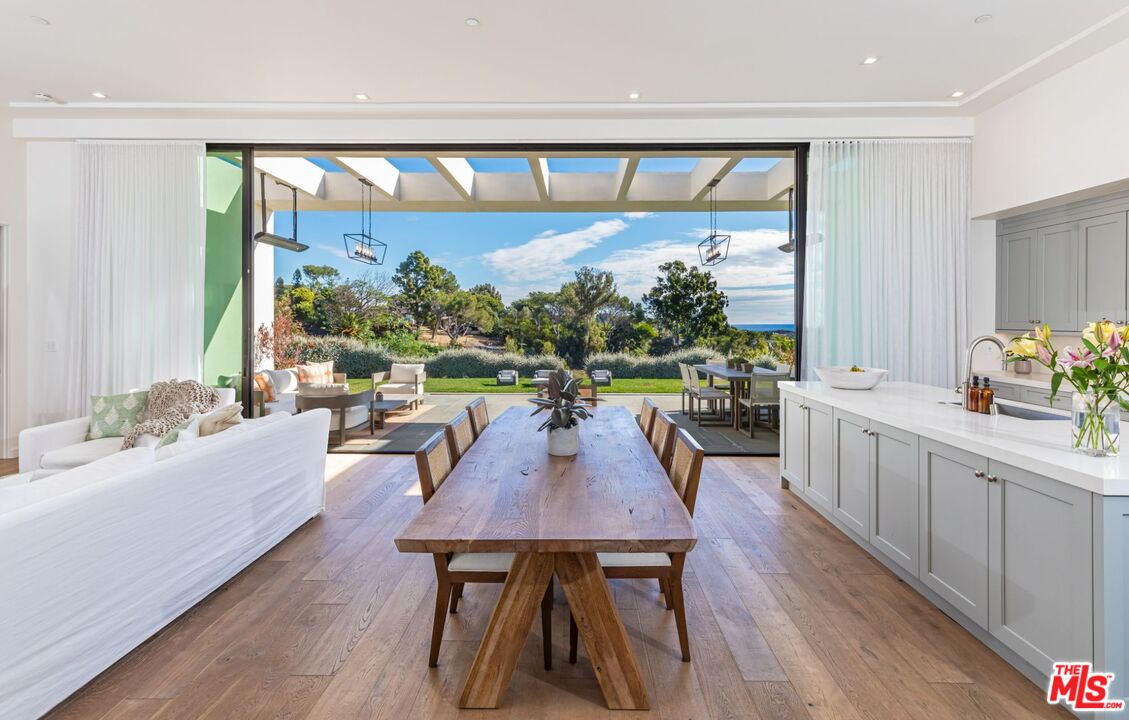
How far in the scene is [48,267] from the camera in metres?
4.70

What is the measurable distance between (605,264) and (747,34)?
6076 millimetres

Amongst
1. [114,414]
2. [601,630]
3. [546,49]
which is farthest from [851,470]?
[114,414]

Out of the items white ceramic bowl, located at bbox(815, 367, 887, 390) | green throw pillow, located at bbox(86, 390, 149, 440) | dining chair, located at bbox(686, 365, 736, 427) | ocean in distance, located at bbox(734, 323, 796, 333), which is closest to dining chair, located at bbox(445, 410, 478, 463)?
white ceramic bowl, located at bbox(815, 367, 887, 390)

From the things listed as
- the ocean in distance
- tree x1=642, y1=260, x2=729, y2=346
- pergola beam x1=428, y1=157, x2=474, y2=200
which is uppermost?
pergola beam x1=428, y1=157, x2=474, y2=200

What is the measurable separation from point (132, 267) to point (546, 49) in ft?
13.0

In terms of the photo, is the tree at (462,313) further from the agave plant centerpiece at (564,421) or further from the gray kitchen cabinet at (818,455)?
the agave plant centerpiece at (564,421)

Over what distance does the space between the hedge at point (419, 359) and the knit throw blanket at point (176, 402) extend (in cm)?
484

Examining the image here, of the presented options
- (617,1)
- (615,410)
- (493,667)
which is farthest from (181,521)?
(617,1)

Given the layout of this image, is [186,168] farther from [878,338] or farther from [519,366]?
[878,338]

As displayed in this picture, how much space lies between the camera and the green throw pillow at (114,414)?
382cm

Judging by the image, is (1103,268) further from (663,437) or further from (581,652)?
(581,652)

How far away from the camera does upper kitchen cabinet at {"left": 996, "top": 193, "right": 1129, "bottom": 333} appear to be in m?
3.57

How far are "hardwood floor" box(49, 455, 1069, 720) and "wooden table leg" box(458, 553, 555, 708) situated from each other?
0.21ft

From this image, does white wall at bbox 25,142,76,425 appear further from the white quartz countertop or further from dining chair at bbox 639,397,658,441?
the white quartz countertop
